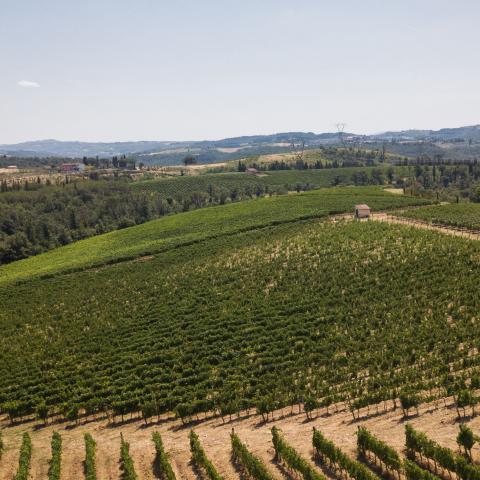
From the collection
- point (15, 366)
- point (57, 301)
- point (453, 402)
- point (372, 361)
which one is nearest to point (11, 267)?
point (57, 301)

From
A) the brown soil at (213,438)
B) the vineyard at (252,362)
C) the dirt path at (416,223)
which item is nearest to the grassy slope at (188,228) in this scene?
the dirt path at (416,223)

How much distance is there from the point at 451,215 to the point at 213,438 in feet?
254

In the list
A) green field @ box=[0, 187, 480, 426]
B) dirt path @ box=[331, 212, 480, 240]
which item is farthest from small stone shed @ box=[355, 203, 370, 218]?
green field @ box=[0, 187, 480, 426]

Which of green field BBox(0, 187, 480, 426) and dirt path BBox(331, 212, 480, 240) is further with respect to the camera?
dirt path BBox(331, 212, 480, 240)

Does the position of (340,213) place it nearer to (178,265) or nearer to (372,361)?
(178,265)

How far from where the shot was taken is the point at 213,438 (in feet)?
116

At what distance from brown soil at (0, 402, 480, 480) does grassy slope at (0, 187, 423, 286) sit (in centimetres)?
5766

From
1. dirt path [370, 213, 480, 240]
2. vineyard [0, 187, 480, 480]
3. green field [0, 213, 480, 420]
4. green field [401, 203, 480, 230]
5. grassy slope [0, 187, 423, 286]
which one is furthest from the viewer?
grassy slope [0, 187, 423, 286]

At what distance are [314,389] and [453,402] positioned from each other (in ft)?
35.9

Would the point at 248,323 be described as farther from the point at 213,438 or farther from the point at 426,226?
the point at 426,226

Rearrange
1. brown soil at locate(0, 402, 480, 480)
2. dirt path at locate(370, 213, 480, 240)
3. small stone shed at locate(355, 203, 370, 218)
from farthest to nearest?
small stone shed at locate(355, 203, 370, 218) < dirt path at locate(370, 213, 480, 240) < brown soil at locate(0, 402, 480, 480)

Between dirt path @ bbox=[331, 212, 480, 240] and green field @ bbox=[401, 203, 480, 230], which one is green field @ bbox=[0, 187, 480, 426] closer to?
dirt path @ bbox=[331, 212, 480, 240]

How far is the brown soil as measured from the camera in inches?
1229

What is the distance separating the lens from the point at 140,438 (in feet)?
122
